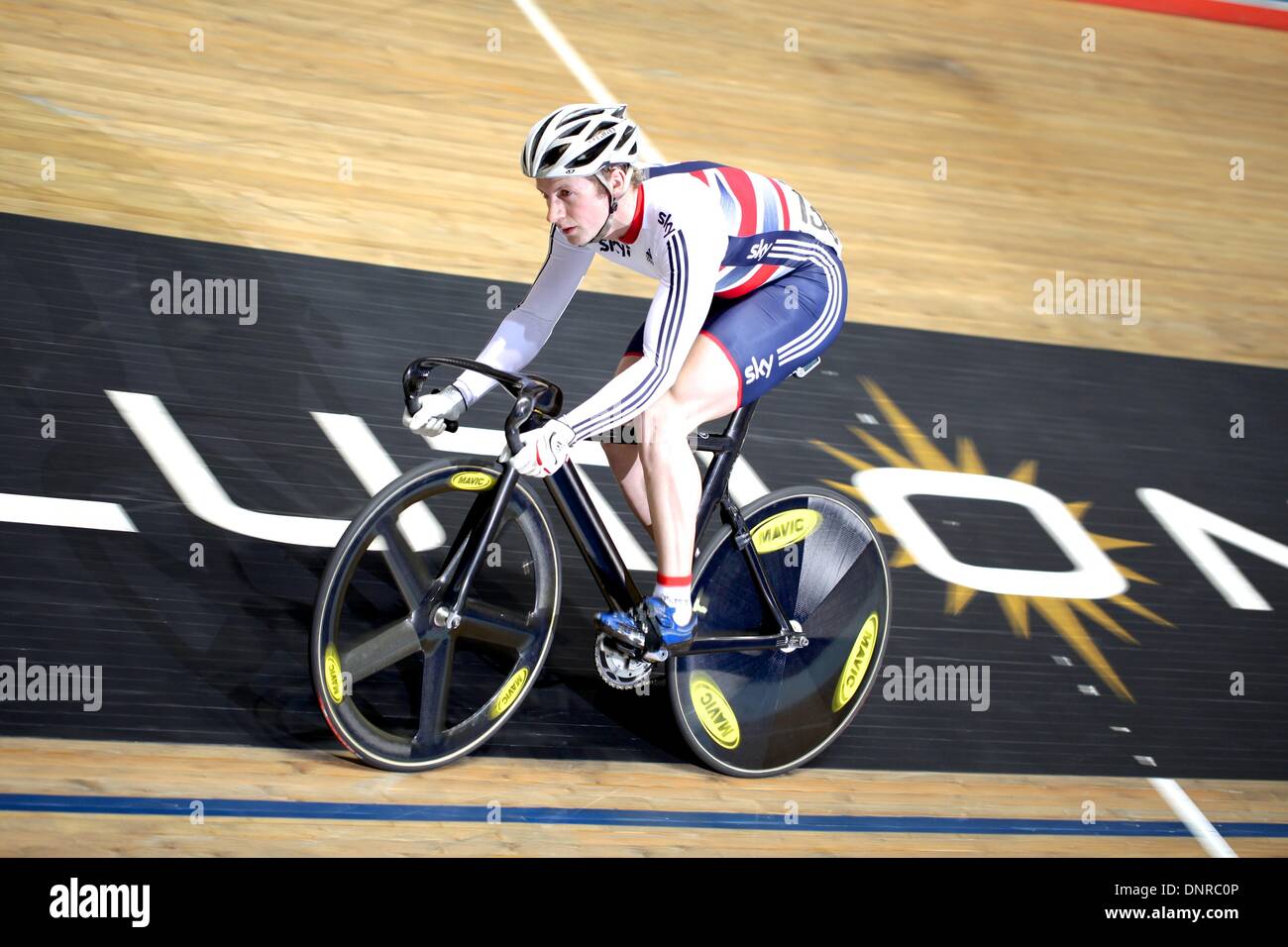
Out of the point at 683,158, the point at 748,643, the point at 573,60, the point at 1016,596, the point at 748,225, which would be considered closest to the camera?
the point at 748,225

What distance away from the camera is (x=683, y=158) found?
5207 mm

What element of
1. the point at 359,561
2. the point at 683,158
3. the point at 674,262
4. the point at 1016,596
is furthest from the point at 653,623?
the point at 683,158

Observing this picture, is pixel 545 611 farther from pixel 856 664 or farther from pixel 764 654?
pixel 856 664

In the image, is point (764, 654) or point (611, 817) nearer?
point (611, 817)

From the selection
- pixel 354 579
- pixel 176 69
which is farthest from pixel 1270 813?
pixel 176 69

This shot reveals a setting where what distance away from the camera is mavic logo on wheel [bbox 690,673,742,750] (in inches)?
114

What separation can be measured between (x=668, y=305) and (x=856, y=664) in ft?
3.69

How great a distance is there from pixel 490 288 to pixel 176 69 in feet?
5.46

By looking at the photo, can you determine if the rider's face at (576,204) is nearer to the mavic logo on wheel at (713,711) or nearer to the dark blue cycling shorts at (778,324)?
the dark blue cycling shorts at (778,324)

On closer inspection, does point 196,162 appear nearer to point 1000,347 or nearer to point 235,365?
point 235,365

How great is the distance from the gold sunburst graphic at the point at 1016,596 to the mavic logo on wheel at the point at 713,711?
98 centimetres

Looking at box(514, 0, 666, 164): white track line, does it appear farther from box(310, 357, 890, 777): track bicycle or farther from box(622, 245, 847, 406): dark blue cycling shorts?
box(310, 357, 890, 777): track bicycle

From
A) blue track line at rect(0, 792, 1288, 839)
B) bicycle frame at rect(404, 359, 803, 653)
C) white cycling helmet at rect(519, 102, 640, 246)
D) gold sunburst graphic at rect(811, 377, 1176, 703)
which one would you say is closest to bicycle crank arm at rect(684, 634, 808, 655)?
bicycle frame at rect(404, 359, 803, 653)

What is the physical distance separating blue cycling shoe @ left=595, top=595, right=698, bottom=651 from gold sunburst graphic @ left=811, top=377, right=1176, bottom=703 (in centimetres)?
118
